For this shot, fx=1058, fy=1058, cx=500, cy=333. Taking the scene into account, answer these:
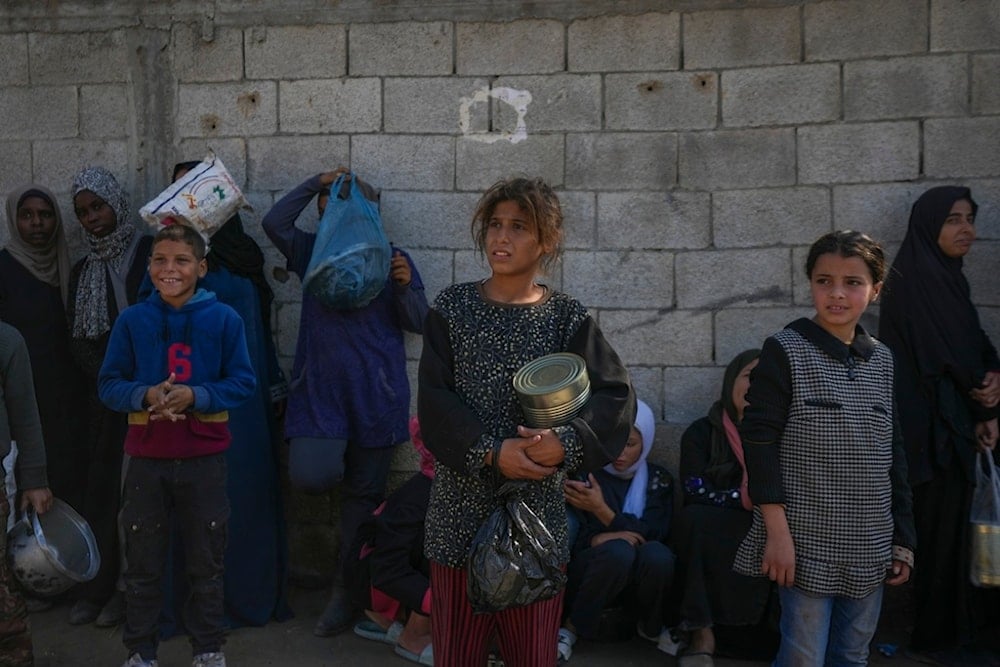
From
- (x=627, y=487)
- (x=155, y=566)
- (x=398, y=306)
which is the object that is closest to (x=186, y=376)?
(x=155, y=566)

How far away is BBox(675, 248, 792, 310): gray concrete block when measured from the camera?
16.7 ft

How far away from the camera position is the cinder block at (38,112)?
568 cm

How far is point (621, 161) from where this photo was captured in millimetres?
5168

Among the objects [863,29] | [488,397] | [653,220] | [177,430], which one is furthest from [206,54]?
[488,397]

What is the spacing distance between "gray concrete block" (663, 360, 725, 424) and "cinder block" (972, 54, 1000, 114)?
1.70 meters

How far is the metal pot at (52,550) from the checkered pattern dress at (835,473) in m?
2.73

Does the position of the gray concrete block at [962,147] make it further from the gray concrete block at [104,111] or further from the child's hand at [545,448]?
the gray concrete block at [104,111]

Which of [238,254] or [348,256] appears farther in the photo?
[238,254]

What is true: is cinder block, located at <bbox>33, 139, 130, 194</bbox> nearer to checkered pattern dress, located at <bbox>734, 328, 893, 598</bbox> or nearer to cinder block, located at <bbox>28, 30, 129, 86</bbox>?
cinder block, located at <bbox>28, 30, 129, 86</bbox>

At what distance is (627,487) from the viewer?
191 inches

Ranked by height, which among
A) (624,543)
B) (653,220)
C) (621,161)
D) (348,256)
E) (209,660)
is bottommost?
(209,660)

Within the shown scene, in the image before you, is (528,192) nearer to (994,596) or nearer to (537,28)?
(537,28)

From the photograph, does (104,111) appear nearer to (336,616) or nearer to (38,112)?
(38,112)

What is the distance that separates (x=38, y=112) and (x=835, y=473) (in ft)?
15.0
